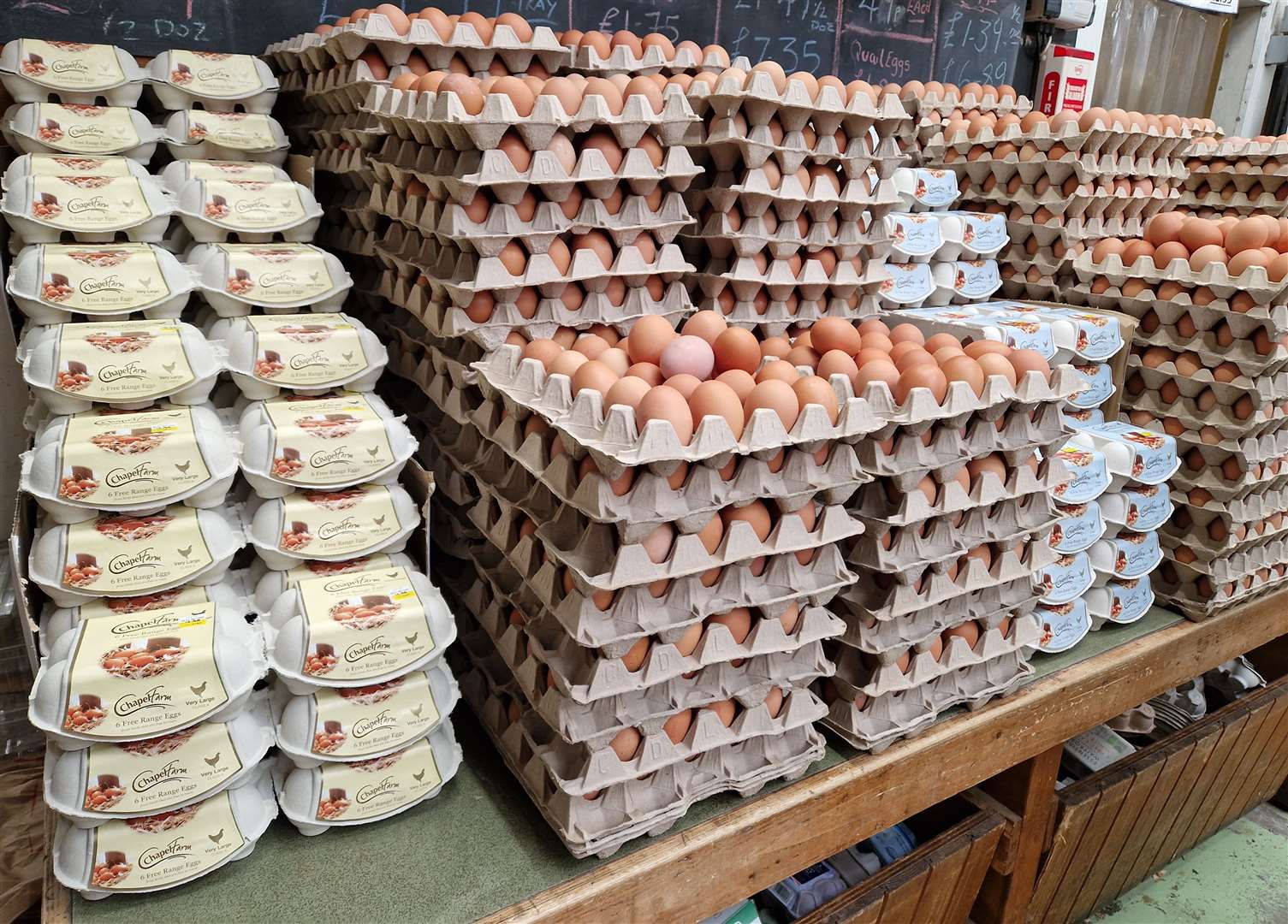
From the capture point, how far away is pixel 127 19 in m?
2.17

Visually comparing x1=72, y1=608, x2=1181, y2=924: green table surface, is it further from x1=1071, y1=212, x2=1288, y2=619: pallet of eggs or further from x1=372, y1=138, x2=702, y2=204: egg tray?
x1=1071, y1=212, x2=1288, y2=619: pallet of eggs

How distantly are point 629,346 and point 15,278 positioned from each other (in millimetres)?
1086

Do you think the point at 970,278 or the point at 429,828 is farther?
the point at 970,278

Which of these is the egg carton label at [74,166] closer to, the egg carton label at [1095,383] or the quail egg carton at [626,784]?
the quail egg carton at [626,784]

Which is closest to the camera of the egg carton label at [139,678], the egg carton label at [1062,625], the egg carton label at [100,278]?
the egg carton label at [139,678]

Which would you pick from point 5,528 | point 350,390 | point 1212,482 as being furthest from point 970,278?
point 5,528

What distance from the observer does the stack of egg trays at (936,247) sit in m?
2.37

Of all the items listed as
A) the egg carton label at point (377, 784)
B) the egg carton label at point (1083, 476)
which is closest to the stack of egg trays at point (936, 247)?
the egg carton label at point (1083, 476)

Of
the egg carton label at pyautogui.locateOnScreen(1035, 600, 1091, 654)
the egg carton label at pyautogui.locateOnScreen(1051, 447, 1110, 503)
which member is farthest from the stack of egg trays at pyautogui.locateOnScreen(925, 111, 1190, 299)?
the egg carton label at pyautogui.locateOnScreen(1035, 600, 1091, 654)

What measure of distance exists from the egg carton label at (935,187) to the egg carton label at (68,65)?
1.99m

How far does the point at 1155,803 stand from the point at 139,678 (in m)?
2.52

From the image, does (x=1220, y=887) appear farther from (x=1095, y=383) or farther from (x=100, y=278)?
(x=100, y=278)

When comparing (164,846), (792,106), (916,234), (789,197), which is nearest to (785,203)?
(789,197)

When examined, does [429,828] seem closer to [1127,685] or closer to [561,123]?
[561,123]
